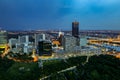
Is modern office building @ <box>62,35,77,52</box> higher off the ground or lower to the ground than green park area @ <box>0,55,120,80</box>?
higher

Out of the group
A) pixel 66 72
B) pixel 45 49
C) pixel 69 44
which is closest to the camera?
pixel 66 72

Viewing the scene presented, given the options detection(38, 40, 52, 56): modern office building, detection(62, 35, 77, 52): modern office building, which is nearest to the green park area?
detection(38, 40, 52, 56): modern office building

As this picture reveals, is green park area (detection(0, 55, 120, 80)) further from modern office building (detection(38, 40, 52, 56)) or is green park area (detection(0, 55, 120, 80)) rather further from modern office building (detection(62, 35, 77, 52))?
modern office building (detection(62, 35, 77, 52))

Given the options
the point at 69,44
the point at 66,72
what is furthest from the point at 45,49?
the point at 66,72

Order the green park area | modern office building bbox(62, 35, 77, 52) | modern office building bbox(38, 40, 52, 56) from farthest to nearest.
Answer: modern office building bbox(62, 35, 77, 52)
modern office building bbox(38, 40, 52, 56)
the green park area

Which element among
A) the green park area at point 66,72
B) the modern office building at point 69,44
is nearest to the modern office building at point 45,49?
the modern office building at point 69,44

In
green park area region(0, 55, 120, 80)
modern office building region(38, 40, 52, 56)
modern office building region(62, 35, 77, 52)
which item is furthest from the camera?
modern office building region(62, 35, 77, 52)

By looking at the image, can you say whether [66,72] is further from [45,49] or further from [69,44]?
[69,44]

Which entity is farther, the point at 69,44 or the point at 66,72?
the point at 69,44

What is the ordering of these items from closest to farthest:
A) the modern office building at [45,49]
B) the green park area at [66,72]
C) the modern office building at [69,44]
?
1. the green park area at [66,72]
2. the modern office building at [45,49]
3. the modern office building at [69,44]

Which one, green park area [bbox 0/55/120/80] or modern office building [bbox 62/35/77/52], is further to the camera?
modern office building [bbox 62/35/77/52]

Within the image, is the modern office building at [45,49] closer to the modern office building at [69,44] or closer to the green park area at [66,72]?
the modern office building at [69,44]

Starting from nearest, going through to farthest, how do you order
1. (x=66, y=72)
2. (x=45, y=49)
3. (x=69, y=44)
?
(x=66, y=72) → (x=45, y=49) → (x=69, y=44)
